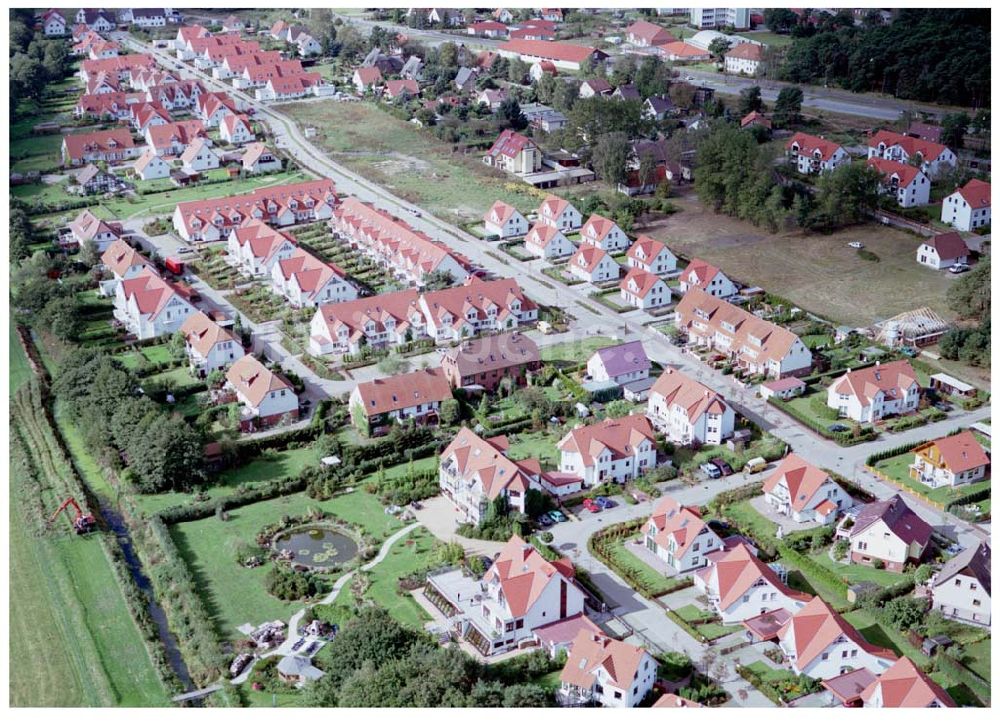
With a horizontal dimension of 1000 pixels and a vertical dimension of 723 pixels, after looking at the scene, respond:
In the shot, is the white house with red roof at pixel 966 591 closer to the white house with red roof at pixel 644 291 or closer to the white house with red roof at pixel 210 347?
the white house with red roof at pixel 644 291

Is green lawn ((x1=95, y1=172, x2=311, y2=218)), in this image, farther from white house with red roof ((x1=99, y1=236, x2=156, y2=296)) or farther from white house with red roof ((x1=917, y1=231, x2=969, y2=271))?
white house with red roof ((x1=917, y1=231, x2=969, y2=271))

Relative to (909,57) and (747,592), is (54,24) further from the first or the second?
(747,592)

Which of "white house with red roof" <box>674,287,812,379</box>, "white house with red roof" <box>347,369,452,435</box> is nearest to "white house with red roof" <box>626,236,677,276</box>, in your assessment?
"white house with red roof" <box>674,287,812,379</box>

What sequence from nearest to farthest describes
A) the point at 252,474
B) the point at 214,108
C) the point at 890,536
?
the point at 890,536
the point at 252,474
the point at 214,108

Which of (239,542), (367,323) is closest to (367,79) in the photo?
(367,323)

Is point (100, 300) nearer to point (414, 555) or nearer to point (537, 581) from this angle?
point (414, 555)

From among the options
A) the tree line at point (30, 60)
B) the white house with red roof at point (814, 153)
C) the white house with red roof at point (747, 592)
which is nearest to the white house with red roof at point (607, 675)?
the white house with red roof at point (747, 592)

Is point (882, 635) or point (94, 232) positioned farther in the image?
→ point (94, 232)
